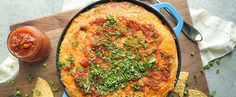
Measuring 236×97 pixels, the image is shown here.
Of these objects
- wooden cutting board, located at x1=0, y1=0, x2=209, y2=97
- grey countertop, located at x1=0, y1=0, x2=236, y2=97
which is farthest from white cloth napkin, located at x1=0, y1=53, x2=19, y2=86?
grey countertop, located at x1=0, y1=0, x2=236, y2=97

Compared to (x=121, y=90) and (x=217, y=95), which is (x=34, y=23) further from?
(x=217, y=95)

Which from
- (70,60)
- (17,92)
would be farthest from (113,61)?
(17,92)

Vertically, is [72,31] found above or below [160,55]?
above

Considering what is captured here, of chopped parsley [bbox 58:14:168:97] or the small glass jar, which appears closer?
chopped parsley [bbox 58:14:168:97]

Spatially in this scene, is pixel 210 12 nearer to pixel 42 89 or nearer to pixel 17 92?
pixel 42 89

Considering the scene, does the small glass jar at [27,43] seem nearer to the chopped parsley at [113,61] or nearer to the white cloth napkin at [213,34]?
the chopped parsley at [113,61]

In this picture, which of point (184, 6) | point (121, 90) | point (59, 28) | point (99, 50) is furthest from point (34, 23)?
point (184, 6)

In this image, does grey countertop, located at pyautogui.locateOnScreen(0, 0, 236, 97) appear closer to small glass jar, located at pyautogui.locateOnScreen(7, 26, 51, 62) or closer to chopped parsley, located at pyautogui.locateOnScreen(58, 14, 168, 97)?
small glass jar, located at pyautogui.locateOnScreen(7, 26, 51, 62)
